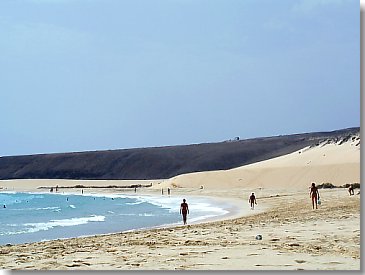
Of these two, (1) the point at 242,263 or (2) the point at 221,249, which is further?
(2) the point at 221,249

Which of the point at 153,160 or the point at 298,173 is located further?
the point at 153,160

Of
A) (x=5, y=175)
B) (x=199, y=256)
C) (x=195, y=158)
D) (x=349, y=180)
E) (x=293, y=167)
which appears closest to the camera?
(x=199, y=256)

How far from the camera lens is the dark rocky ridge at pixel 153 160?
90875 millimetres

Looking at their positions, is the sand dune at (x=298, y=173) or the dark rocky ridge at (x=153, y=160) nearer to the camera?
the sand dune at (x=298, y=173)

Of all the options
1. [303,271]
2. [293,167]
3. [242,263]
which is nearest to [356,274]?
[303,271]

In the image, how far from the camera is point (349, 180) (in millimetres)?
42625

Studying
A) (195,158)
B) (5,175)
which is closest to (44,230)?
(195,158)

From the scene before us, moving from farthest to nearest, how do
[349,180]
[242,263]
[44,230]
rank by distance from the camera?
[349,180] < [44,230] < [242,263]

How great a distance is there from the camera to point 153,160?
10181 centimetres

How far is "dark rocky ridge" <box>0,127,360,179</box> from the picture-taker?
9088 centimetres

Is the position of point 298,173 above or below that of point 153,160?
below

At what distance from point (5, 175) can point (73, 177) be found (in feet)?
62.6

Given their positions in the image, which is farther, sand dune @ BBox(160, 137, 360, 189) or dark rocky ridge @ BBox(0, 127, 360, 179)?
dark rocky ridge @ BBox(0, 127, 360, 179)

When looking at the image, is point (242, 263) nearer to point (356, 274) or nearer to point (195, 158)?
point (356, 274)
